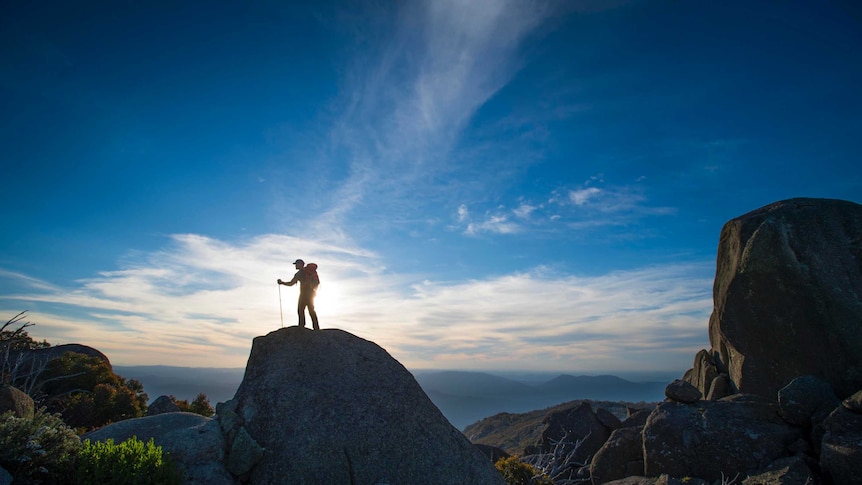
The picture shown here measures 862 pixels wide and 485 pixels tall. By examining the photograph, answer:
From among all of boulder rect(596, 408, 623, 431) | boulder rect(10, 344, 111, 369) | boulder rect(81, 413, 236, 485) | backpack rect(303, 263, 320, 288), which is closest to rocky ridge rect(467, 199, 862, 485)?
boulder rect(596, 408, 623, 431)

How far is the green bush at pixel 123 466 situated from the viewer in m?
9.02

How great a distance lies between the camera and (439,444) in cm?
1383

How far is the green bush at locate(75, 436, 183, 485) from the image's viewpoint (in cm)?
902

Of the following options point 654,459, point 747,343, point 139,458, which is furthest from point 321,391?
point 747,343

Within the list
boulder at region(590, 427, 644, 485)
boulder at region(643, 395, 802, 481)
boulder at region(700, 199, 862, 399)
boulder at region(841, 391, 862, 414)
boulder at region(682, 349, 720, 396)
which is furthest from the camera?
boulder at region(682, 349, 720, 396)

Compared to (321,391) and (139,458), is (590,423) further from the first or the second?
(139,458)

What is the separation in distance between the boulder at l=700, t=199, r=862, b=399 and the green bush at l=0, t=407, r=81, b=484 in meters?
27.3

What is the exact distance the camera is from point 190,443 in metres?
12.1

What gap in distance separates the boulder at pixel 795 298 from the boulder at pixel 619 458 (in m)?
6.02

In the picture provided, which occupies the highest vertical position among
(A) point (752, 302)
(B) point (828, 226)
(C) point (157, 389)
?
(B) point (828, 226)

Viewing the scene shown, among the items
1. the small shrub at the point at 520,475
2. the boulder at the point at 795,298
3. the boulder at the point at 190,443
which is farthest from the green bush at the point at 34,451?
the boulder at the point at 795,298

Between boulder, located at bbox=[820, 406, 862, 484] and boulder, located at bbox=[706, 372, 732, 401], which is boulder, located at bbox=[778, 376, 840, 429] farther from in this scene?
boulder, located at bbox=[706, 372, 732, 401]

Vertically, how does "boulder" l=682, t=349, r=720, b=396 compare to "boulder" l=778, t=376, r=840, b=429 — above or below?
above

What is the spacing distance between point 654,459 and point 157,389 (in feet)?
623
